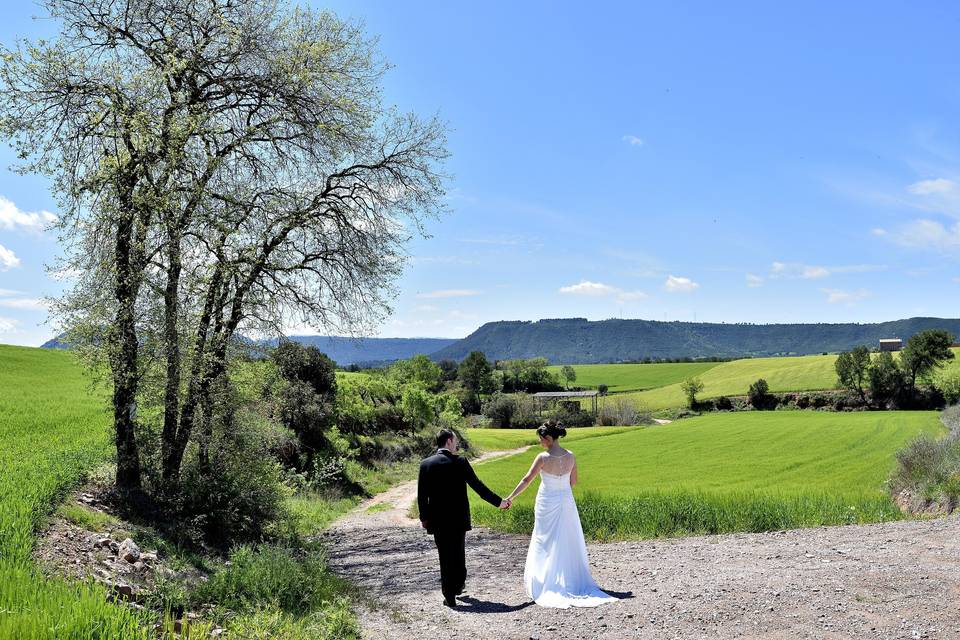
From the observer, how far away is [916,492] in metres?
19.5

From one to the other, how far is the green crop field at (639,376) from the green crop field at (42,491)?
124 meters

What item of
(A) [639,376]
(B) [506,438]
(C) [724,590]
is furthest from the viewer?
(A) [639,376]

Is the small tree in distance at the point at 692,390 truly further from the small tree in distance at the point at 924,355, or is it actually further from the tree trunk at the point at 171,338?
the tree trunk at the point at 171,338

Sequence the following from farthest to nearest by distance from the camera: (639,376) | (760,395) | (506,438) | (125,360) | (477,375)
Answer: (639,376)
(477,375)
(760,395)
(506,438)
(125,360)

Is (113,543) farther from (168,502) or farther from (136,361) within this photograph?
(136,361)

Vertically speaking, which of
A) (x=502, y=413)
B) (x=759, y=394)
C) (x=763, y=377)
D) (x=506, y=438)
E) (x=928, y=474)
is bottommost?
(x=506, y=438)

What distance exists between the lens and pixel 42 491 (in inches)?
405

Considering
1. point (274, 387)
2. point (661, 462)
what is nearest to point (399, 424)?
point (661, 462)

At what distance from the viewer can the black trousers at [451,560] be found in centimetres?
882

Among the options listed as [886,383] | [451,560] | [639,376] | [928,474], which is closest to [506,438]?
[928,474]

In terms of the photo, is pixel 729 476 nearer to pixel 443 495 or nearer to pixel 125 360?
pixel 443 495

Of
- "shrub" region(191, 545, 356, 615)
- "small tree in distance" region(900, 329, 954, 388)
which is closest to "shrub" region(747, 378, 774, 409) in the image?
"small tree in distance" region(900, 329, 954, 388)

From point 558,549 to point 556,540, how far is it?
0.12 meters

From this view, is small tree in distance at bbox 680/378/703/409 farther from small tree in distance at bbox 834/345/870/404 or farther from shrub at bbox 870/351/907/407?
shrub at bbox 870/351/907/407
